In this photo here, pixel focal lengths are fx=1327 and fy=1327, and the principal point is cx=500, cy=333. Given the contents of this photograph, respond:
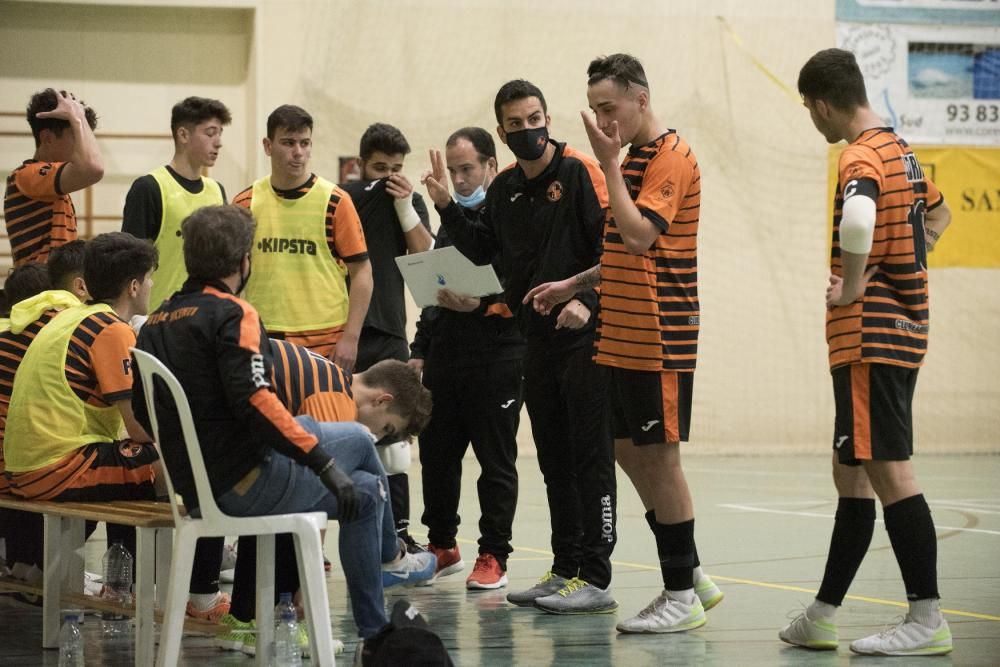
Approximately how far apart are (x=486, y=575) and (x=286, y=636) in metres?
1.75

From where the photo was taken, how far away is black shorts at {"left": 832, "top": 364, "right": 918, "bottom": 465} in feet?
12.4

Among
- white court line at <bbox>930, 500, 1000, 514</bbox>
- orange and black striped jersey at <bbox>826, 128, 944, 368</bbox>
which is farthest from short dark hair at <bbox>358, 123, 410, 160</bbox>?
white court line at <bbox>930, 500, 1000, 514</bbox>

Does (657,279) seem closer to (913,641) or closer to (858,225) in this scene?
(858,225)

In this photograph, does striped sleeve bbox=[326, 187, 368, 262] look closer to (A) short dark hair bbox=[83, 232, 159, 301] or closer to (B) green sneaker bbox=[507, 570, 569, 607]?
(A) short dark hair bbox=[83, 232, 159, 301]

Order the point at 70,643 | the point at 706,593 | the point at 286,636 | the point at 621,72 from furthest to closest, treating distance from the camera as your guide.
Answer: the point at 706,593 → the point at 621,72 → the point at 70,643 → the point at 286,636

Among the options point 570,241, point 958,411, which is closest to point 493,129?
point 958,411

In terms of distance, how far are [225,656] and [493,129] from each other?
912cm

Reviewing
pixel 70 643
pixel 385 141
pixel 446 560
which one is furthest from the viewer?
Result: pixel 385 141

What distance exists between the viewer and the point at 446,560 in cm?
555

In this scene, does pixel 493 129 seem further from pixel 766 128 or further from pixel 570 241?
pixel 570 241

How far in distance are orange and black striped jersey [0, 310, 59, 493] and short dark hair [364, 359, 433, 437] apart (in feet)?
4.83

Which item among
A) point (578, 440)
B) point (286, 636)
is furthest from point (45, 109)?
point (286, 636)

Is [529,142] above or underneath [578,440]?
above

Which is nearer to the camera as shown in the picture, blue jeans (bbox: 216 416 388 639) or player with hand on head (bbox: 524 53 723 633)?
blue jeans (bbox: 216 416 388 639)
